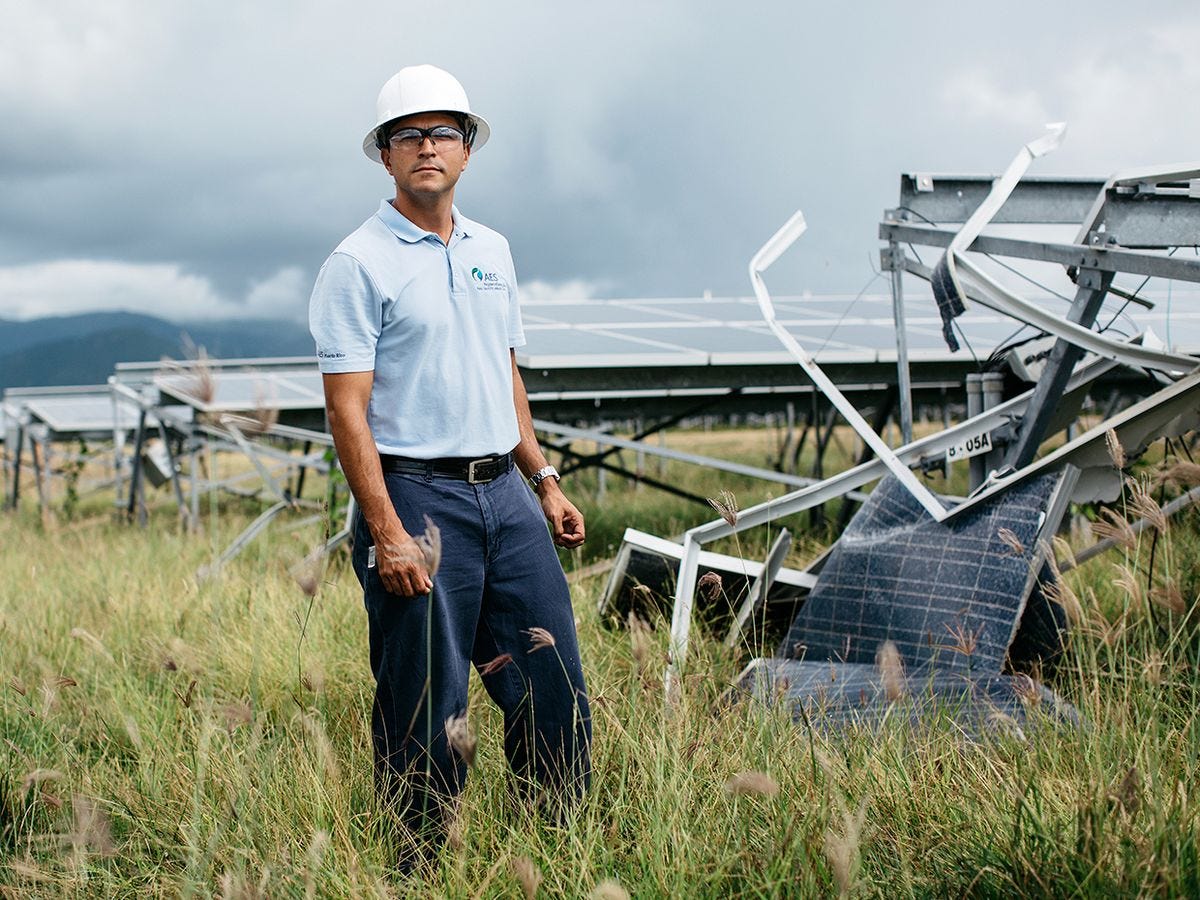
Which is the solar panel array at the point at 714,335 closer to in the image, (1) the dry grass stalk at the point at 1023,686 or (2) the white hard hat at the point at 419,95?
(1) the dry grass stalk at the point at 1023,686

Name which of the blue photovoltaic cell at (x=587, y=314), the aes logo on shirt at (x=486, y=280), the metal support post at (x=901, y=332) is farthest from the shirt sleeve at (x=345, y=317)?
the blue photovoltaic cell at (x=587, y=314)

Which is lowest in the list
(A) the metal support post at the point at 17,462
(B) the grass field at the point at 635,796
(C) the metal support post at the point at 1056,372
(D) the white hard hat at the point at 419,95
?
(A) the metal support post at the point at 17,462

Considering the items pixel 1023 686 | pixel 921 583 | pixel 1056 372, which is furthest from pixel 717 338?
pixel 1023 686

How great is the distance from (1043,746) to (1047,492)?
1604mm

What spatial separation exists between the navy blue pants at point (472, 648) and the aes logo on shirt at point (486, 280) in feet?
1.54

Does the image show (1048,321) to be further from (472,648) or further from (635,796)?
(472,648)

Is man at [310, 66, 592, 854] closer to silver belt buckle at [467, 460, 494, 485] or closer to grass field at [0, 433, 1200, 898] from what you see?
silver belt buckle at [467, 460, 494, 485]

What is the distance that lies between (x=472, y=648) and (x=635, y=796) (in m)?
0.54

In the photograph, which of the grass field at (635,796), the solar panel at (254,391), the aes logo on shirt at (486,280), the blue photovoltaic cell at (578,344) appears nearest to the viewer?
the grass field at (635,796)

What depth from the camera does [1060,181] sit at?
212 inches

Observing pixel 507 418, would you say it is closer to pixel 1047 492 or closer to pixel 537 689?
pixel 537 689

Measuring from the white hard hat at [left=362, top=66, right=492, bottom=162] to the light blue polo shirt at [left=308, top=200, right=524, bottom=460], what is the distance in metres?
0.24

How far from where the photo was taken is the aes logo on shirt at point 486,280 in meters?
2.96

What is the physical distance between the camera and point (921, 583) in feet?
14.5
